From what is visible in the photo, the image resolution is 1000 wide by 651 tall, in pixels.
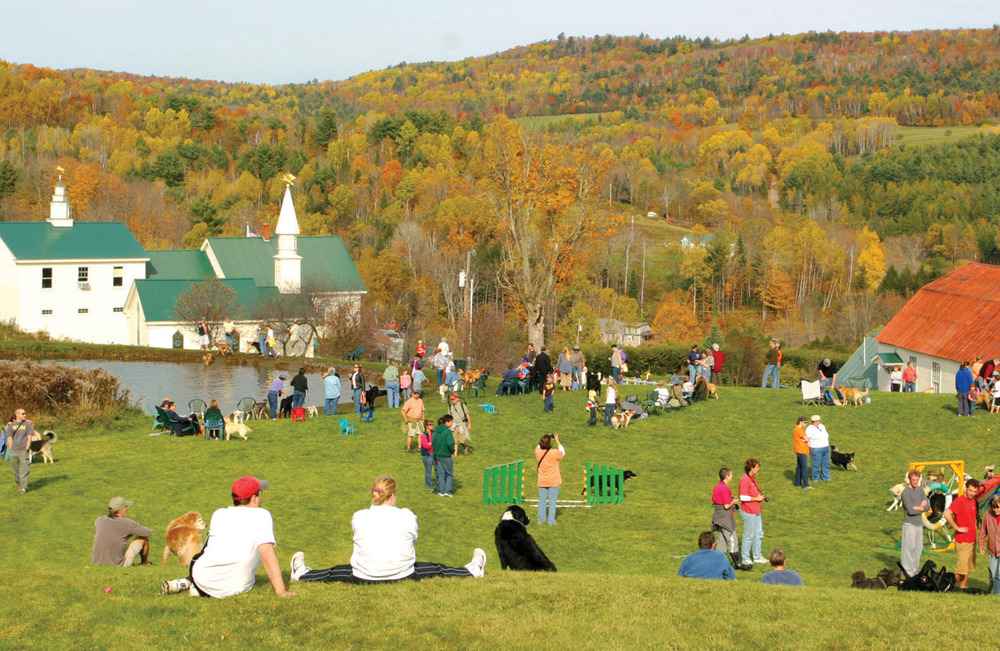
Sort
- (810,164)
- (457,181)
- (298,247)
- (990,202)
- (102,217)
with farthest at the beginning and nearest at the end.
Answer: (810,164), (990,202), (102,217), (298,247), (457,181)

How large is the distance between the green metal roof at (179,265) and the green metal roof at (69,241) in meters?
2.16

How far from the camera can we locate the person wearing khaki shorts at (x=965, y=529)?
15.3m

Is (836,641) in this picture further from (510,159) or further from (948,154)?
(948,154)

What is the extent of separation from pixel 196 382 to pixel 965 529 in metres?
28.5

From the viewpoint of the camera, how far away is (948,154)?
185 meters

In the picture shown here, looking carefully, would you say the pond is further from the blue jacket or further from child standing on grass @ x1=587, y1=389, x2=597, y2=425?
the blue jacket

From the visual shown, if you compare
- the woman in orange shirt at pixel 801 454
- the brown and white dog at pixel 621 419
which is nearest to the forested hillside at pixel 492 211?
the brown and white dog at pixel 621 419

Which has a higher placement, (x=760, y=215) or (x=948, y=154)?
(x=948, y=154)

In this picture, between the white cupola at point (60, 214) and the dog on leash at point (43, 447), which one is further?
the white cupola at point (60, 214)

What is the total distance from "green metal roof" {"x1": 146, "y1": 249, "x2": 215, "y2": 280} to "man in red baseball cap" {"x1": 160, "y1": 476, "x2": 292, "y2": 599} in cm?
6514

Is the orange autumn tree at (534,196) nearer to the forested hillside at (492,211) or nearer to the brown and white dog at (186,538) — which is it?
the forested hillside at (492,211)

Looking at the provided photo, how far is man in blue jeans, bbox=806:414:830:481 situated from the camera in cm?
2236

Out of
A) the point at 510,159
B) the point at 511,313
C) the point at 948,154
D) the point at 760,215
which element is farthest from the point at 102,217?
the point at 948,154

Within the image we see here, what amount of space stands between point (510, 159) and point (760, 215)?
135 meters
